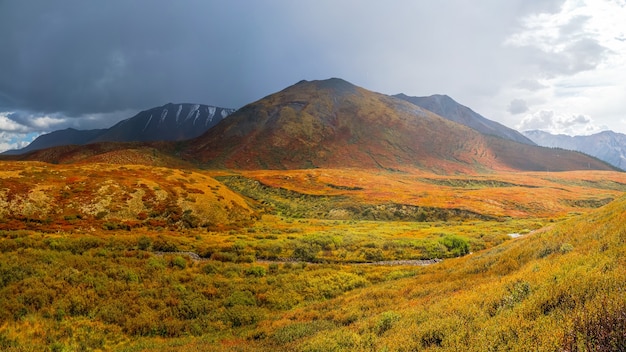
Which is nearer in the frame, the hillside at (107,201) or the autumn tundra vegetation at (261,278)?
the autumn tundra vegetation at (261,278)

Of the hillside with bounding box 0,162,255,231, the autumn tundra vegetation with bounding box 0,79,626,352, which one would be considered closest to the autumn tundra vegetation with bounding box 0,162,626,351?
the autumn tundra vegetation with bounding box 0,79,626,352

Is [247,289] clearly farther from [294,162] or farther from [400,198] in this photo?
[294,162]

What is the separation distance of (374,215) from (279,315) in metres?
56.9

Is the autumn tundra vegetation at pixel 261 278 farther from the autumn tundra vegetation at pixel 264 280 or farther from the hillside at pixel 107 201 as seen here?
the hillside at pixel 107 201

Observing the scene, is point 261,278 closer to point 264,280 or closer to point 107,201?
point 264,280

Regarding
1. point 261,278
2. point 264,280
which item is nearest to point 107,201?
point 261,278

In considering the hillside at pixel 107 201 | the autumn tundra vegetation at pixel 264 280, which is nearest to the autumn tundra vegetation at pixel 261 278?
the autumn tundra vegetation at pixel 264 280

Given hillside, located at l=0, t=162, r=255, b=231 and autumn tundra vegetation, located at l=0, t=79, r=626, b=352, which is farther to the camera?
hillside, located at l=0, t=162, r=255, b=231

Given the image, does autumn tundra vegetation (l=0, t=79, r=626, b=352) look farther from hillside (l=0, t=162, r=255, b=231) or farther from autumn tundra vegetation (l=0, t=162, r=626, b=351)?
hillside (l=0, t=162, r=255, b=231)

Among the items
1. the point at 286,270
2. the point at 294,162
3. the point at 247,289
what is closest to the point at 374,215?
the point at 286,270

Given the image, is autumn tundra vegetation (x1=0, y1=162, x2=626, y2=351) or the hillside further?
the hillside

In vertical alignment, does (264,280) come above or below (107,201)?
below

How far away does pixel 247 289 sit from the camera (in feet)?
72.4

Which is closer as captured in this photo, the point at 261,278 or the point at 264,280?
the point at 264,280
